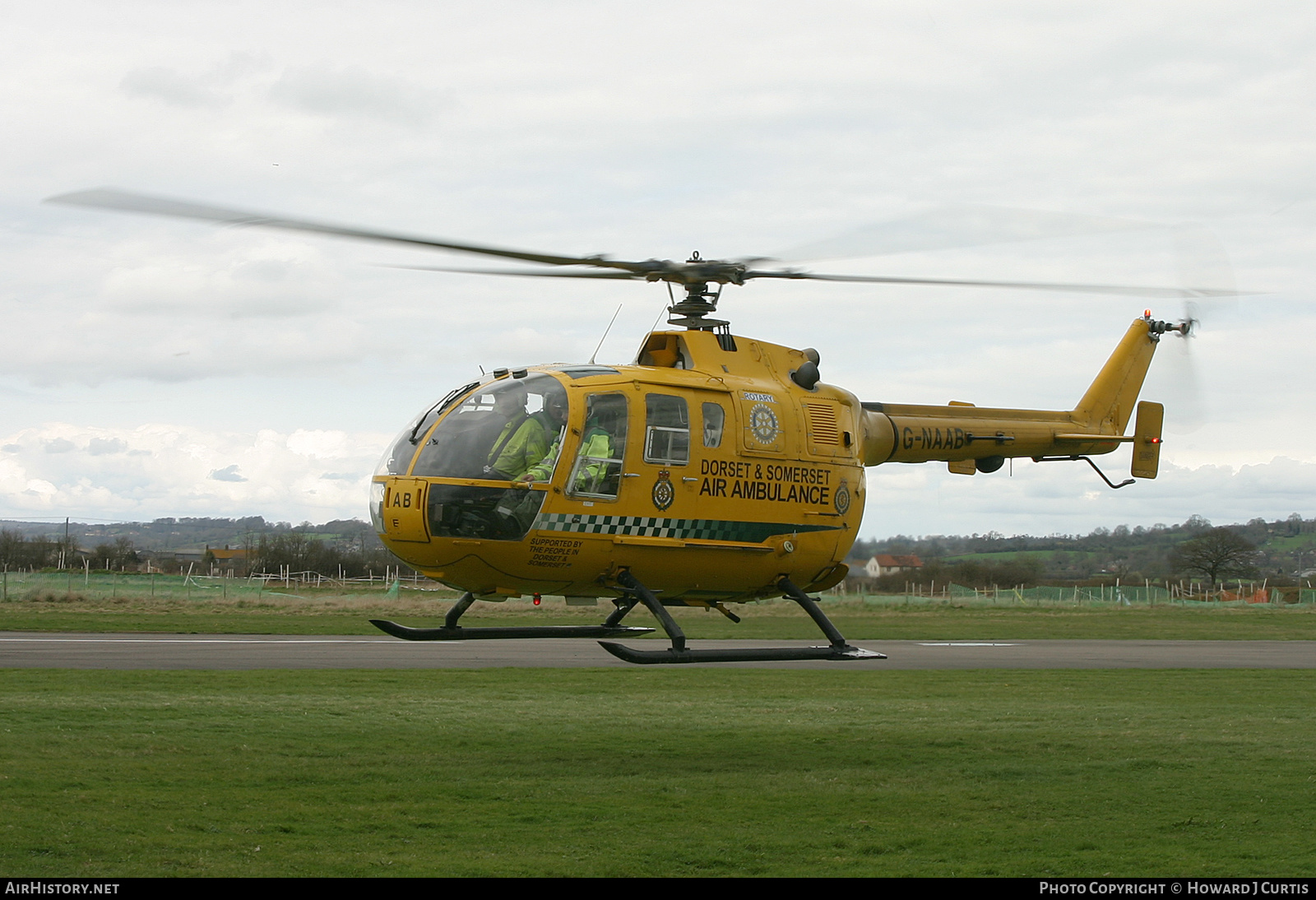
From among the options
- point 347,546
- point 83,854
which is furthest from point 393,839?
point 347,546

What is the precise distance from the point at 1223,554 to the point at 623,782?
173 ft

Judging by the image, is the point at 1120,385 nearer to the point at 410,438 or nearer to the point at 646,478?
the point at 646,478

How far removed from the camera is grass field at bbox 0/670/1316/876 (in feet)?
35.9

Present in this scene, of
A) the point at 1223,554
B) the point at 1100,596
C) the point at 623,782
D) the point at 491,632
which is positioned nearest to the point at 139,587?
the point at 623,782

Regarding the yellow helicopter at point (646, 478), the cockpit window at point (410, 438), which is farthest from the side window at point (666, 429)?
the cockpit window at point (410, 438)

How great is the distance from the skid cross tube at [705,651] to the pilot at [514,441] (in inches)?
72.0

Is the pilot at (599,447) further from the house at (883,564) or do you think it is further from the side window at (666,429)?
the house at (883,564)

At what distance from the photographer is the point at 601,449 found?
41.8 ft

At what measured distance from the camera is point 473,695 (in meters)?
23.1

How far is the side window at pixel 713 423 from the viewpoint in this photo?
1359 cm

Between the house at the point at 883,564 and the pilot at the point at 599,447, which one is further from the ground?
the pilot at the point at 599,447

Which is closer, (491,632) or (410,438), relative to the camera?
(410,438)

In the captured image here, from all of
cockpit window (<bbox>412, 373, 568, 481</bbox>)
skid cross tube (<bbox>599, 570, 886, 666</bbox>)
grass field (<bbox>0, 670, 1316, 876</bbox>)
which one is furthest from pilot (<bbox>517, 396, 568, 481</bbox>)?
grass field (<bbox>0, 670, 1316, 876</bbox>)

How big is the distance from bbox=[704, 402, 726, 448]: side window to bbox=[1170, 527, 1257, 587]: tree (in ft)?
154
